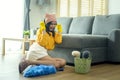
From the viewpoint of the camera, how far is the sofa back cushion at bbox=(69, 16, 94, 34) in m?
4.26

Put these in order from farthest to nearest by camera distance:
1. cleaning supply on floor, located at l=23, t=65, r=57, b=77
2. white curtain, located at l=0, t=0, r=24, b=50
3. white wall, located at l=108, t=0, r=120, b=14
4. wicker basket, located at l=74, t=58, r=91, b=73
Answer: white curtain, located at l=0, t=0, r=24, b=50 < white wall, located at l=108, t=0, r=120, b=14 < wicker basket, located at l=74, t=58, r=91, b=73 < cleaning supply on floor, located at l=23, t=65, r=57, b=77

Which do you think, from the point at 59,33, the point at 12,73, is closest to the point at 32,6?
the point at 59,33

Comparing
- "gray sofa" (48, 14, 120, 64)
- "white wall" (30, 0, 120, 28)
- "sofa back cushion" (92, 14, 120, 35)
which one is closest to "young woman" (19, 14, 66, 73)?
"gray sofa" (48, 14, 120, 64)

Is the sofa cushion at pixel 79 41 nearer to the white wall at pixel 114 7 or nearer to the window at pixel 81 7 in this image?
the white wall at pixel 114 7

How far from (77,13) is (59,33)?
2.28 meters

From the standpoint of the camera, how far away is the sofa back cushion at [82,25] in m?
4.26

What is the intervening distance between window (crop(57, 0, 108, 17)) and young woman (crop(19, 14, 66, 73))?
6.52 feet

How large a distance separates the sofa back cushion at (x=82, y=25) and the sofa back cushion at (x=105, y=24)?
0.13m

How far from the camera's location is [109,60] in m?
3.54

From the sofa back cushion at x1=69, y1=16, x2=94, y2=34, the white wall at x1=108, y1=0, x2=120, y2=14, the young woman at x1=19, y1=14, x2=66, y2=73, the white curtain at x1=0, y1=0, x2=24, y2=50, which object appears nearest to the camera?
the young woman at x1=19, y1=14, x2=66, y2=73

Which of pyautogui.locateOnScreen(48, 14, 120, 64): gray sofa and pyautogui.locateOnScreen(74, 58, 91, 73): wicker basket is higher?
pyautogui.locateOnScreen(48, 14, 120, 64): gray sofa

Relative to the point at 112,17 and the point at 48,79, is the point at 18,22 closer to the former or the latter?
the point at 112,17

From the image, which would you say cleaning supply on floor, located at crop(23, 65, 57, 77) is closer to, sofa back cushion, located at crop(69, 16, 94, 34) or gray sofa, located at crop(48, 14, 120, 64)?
gray sofa, located at crop(48, 14, 120, 64)

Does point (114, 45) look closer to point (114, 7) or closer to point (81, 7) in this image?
point (114, 7)
